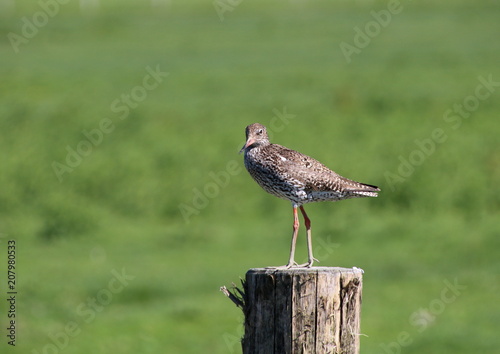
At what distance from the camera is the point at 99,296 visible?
20.5m

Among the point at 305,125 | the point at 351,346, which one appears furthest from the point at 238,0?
the point at 351,346

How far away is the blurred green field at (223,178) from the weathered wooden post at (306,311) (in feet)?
32.4

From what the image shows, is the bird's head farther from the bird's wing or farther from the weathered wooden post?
the weathered wooden post

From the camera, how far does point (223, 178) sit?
27.7 m

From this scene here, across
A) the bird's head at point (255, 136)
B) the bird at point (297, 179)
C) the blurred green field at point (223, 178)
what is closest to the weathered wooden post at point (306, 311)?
the bird at point (297, 179)

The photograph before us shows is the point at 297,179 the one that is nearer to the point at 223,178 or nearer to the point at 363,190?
the point at 363,190

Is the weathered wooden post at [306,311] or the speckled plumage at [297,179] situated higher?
the speckled plumage at [297,179]

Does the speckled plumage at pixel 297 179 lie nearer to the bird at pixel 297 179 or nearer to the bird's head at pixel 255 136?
the bird at pixel 297 179

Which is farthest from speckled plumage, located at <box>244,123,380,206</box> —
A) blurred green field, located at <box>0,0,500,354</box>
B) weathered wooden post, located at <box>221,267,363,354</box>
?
blurred green field, located at <box>0,0,500,354</box>

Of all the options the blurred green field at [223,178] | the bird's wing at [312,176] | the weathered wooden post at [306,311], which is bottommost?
the weathered wooden post at [306,311]

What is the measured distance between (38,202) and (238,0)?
2981 cm

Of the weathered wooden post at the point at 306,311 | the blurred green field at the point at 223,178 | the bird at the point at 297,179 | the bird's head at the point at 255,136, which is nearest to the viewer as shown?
the weathered wooden post at the point at 306,311

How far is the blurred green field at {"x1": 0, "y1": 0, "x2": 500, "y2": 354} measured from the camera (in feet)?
63.6

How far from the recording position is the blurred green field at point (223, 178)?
19391 millimetres
